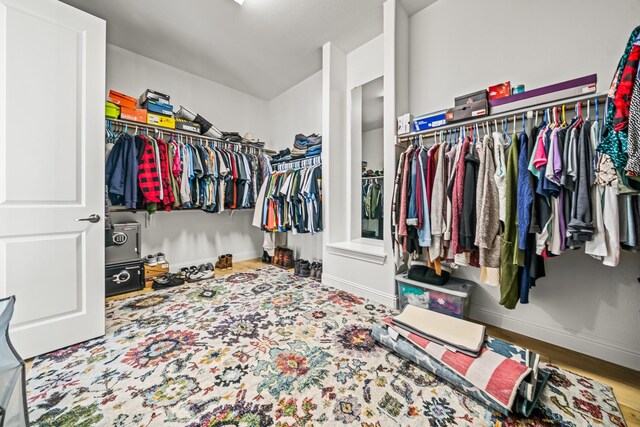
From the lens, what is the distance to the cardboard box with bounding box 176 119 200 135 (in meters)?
2.96

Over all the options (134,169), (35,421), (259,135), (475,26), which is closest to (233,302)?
(35,421)

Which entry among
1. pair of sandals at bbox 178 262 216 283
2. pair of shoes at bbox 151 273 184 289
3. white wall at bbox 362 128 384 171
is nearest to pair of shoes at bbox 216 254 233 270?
pair of sandals at bbox 178 262 216 283

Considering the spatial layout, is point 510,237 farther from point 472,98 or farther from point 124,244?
point 124,244

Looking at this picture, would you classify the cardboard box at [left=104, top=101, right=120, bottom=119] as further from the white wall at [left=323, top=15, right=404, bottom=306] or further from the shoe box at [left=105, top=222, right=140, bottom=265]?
the white wall at [left=323, top=15, right=404, bottom=306]

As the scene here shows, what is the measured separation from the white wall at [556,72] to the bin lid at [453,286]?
0.12 meters

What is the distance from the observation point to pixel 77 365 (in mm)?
1476

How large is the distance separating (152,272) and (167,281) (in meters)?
0.28

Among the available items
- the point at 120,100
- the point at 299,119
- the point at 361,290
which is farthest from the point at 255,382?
the point at 299,119

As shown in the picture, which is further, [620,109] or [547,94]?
[547,94]

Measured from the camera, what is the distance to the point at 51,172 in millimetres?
1611

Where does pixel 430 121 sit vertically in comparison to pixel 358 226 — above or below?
above

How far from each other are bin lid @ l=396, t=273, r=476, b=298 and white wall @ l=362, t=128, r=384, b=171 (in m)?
1.21

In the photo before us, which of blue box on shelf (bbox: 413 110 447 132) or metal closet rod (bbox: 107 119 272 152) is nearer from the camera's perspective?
blue box on shelf (bbox: 413 110 447 132)

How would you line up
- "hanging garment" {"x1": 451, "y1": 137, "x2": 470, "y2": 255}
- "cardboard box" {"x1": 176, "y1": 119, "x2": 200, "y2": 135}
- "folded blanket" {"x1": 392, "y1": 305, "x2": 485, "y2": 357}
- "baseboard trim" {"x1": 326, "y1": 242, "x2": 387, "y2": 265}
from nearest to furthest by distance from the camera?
"folded blanket" {"x1": 392, "y1": 305, "x2": 485, "y2": 357}
"hanging garment" {"x1": 451, "y1": 137, "x2": 470, "y2": 255}
"baseboard trim" {"x1": 326, "y1": 242, "x2": 387, "y2": 265}
"cardboard box" {"x1": 176, "y1": 119, "x2": 200, "y2": 135}
